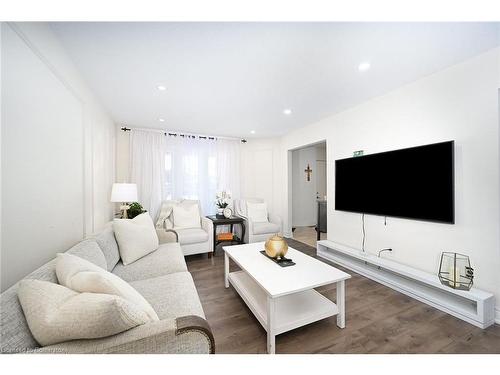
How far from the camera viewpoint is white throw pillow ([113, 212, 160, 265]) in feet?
6.16

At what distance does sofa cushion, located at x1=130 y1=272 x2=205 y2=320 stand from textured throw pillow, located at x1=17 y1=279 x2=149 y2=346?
A: 17.4 inches

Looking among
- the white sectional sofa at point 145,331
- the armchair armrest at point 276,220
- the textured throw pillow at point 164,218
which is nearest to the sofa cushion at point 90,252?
the white sectional sofa at point 145,331

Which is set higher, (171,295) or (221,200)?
(221,200)

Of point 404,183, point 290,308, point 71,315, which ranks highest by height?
point 404,183

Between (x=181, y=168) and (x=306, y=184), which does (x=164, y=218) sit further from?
(x=306, y=184)

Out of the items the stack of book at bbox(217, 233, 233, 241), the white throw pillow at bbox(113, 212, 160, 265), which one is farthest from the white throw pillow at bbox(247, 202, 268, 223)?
the white throw pillow at bbox(113, 212, 160, 265)

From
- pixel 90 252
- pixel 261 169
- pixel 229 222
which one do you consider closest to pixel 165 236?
pixel 90 252

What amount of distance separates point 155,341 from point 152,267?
1155 millimetres

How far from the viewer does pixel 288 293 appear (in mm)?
1314

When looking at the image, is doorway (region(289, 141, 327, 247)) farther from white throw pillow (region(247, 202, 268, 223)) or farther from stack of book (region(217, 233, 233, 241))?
stack of book (region(217, 233, 233, 241))

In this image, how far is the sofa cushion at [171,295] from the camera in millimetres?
1153

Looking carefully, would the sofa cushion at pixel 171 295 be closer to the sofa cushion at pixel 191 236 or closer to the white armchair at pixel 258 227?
the sofa cushion at pixel 191 236
